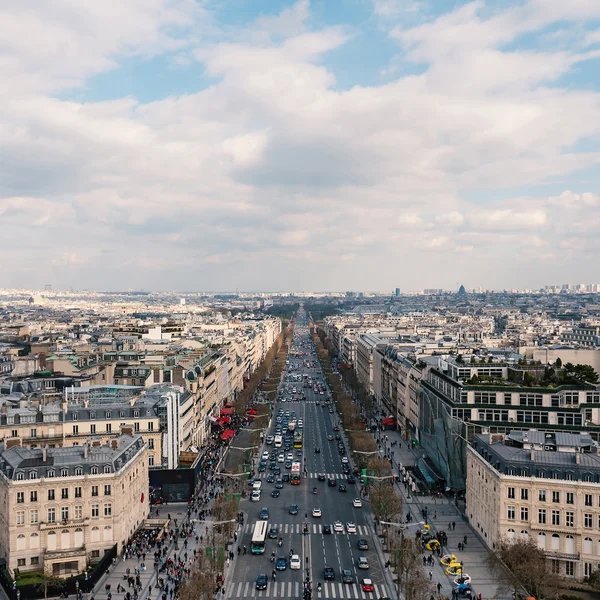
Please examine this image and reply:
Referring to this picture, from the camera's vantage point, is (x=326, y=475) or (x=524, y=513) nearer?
(x=524, y=513)

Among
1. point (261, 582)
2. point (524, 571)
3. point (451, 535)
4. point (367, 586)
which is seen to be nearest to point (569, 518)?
point (524, 571)

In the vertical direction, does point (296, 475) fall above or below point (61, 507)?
below

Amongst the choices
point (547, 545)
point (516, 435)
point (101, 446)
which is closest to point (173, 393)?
point (101, 446)

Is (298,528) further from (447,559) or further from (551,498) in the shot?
(551,498)

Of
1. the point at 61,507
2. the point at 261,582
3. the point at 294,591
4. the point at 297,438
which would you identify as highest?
the point at 61,507

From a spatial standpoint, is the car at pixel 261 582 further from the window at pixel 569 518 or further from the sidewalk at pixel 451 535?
the window at pixel 569 518

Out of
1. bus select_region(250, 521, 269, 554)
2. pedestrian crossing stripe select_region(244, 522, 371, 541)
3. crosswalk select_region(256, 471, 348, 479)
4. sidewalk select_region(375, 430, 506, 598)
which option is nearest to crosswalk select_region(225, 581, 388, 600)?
sidewalk select_region(375, 430, 506, 598)

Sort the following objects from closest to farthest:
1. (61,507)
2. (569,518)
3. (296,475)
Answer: (569,518)
(61,507)
(296,475)
